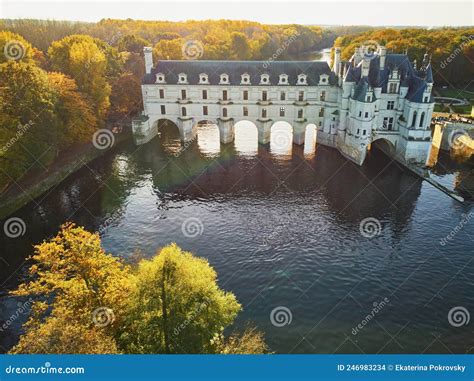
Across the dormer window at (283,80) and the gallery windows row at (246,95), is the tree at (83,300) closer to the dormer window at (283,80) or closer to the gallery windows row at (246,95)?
the gallery windows row at (246,95)

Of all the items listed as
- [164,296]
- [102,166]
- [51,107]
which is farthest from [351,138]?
[164,296]

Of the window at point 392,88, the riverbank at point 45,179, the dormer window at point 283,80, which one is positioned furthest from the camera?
the dormer window at point 283,80

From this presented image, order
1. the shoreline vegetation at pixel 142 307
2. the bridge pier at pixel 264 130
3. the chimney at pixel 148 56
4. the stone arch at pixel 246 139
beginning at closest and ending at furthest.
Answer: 1. the shoreline vegetation at pixel 142 307
2. the stone arch at pixel 246 139
3. the bridge pier at pixel 264 130
4. the chimney at pixel 148 56

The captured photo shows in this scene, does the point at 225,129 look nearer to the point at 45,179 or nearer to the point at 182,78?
the point at 182,78

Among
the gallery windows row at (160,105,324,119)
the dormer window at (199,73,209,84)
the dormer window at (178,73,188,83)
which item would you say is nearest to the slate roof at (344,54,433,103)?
the gallery windows row at (160,105,324,119)

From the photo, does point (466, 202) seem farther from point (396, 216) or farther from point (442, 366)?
point (442, 366)

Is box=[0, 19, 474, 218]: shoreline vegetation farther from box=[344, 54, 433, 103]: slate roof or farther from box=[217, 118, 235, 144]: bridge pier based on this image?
box=[217, 118, 235, 144]: bridge pier

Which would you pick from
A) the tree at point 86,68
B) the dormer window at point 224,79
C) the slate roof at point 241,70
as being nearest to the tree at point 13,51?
the tree at point 86,68
